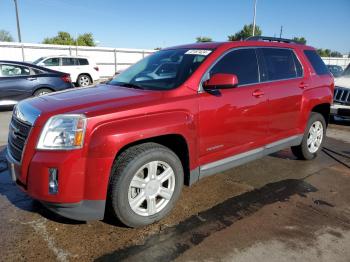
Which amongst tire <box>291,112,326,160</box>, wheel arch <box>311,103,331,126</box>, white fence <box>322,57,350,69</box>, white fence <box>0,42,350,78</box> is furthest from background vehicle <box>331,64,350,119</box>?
white fence <box>322,57,350,69</box>

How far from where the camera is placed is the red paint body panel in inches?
106

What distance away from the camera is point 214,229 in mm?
3145

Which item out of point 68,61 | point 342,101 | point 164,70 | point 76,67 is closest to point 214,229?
point 164,70

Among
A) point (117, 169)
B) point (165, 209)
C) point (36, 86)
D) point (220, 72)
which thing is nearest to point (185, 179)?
point (165, 209)

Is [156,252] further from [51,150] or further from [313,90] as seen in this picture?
[313,90]

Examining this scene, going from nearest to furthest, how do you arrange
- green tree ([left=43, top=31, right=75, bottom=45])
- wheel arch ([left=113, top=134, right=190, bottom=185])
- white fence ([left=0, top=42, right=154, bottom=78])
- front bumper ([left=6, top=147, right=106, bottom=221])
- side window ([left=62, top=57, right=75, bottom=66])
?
front bumper ([left=6, top=147, right=106, bottom=221]) < wheel arch ([left=113, top=134, right=190, bottom=185]) < side window ([left=62, top=57, right=75, bottom=66]) < white fence ([left=0, top=42, right=154, bottom=78]) < green tree ([left=43, top=31, right=75, bottom=45])

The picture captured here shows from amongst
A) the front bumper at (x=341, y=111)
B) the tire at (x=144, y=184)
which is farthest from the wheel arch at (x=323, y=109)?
the tire at (x=144, y=184)

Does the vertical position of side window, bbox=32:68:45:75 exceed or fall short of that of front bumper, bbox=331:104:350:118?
it exceeds it

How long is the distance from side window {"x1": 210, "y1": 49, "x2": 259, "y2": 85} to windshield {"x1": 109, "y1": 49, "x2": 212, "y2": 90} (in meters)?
0.22

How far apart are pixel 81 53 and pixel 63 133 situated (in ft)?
77.5

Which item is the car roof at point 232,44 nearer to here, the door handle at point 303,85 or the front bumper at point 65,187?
the door handle at point 303,85

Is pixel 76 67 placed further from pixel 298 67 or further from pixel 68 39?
pixel 68 39

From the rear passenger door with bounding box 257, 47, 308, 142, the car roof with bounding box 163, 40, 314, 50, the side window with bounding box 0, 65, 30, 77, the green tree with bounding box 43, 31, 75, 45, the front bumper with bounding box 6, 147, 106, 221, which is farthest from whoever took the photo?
the green tree with bounding box 43, 31, 75, 45

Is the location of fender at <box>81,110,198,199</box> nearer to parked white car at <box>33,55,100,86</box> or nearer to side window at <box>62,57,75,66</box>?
parked white car at <box>33,55,100,86</box>
